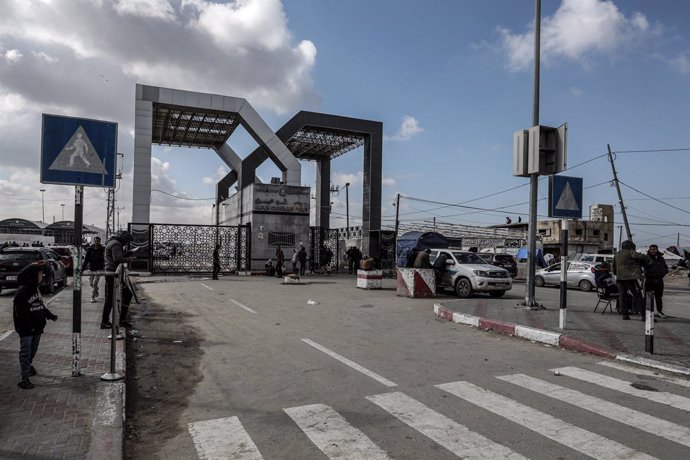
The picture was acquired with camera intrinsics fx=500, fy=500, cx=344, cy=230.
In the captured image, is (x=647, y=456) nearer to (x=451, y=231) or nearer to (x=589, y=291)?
(x=589, y=291)

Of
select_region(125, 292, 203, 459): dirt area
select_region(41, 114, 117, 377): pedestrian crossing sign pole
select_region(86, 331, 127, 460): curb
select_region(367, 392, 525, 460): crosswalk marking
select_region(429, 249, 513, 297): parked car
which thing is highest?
select_region(41, 114, 117, 377): pedestrian crossing sign pole

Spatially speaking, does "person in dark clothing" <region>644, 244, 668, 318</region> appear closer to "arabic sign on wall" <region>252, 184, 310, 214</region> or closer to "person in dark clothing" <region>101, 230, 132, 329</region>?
"person in dark clothing" <region>101, 230, 132, 329</region>

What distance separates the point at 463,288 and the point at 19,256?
1476 cm

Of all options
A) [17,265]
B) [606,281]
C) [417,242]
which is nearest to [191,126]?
[417,242]

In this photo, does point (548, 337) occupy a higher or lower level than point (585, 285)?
higher

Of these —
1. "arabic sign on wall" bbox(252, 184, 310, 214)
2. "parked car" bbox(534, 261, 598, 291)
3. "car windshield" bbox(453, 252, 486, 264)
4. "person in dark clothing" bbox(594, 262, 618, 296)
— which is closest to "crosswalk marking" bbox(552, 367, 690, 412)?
"person in dark clothing" bbox(594, 262, 618, 296)

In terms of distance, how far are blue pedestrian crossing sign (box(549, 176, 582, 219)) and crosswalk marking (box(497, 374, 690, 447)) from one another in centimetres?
474

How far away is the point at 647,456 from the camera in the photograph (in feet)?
12.9

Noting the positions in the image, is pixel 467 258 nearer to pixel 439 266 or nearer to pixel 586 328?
pixel 439 266

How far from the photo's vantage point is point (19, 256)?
16391 mm

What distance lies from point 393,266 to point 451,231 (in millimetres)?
29435

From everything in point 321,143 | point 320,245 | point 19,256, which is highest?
point 321,143

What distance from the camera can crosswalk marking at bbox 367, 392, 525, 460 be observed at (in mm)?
4016

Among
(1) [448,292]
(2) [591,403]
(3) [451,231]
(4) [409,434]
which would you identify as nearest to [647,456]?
(2) [591,403]
